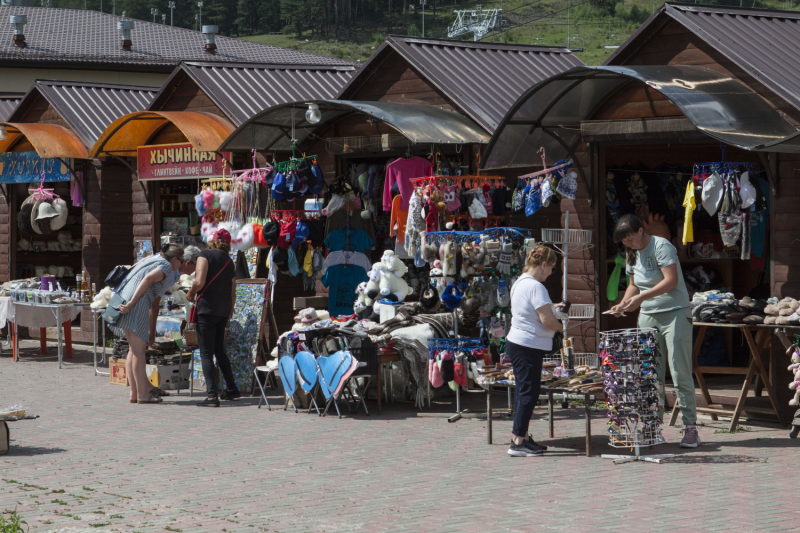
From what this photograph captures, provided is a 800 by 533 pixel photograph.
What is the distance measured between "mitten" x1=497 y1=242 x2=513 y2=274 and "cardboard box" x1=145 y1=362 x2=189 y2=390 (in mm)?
4264

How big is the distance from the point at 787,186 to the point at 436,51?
5.21m

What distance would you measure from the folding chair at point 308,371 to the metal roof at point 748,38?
Answer: 4.29m

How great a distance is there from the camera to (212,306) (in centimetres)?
1112

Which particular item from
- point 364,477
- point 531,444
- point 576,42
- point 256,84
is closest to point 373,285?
point 531,444

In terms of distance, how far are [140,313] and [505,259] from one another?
398 centimetres

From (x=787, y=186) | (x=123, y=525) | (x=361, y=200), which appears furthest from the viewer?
(x=361, y=200)

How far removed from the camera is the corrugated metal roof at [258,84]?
14.4m

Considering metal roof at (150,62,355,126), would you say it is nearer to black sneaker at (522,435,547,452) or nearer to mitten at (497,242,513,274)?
mitten at (497,242,513,274)

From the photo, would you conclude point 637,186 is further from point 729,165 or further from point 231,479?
point 231,479

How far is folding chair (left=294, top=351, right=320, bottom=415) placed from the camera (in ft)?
33.9

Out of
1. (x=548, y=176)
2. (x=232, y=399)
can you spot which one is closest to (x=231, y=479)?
(x=232, y=399)

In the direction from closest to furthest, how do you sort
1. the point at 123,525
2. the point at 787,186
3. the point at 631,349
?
the point at 123,525 → the point at 631,349 → the point at 787,186

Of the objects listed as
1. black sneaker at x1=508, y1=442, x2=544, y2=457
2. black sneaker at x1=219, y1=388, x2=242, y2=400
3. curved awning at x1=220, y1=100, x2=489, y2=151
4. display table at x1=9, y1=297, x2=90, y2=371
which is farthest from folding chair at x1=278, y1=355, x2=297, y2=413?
display table at x1=9, y1=297, x2=90, y2=371

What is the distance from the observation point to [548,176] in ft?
35.6
